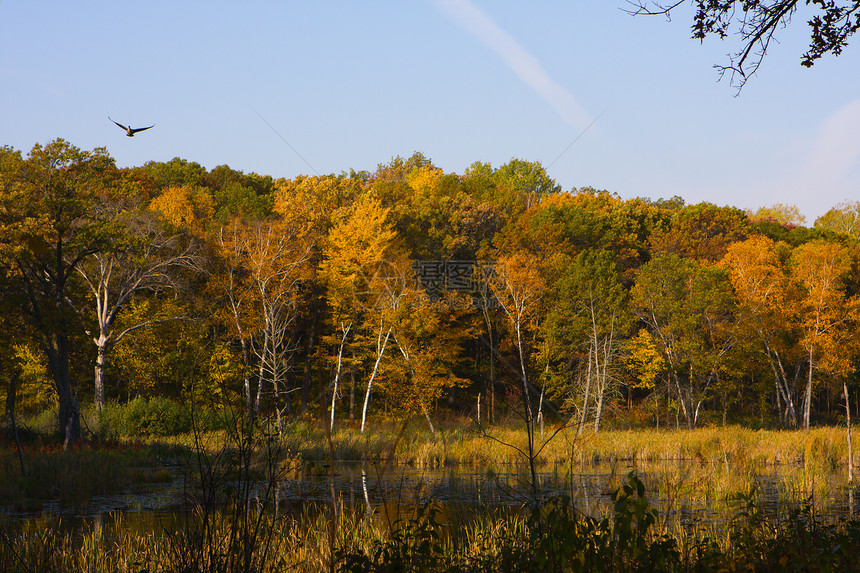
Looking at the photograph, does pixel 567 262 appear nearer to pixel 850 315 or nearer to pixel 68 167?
pixel 850 315

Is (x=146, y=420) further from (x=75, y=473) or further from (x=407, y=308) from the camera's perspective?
(x=407, y=308)

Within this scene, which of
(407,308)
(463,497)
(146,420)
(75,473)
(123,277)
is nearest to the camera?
(463,497)

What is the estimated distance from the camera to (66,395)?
22.7 metres

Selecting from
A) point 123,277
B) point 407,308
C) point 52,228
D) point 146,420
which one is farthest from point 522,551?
point 123,277

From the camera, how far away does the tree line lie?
3113 centimetres

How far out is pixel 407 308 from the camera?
3478 centimetres

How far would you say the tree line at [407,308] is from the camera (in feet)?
102

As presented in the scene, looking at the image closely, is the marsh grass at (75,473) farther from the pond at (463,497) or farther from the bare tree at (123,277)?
the bare tree at (123,277)

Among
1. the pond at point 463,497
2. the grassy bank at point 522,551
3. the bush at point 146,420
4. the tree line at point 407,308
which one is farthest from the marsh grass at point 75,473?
the grassy bank at point 522,551

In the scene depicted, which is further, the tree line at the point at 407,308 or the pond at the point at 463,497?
the tree line at the point at 407,308

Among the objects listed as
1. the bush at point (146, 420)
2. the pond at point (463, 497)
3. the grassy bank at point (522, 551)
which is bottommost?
the pond at point (463, 497)

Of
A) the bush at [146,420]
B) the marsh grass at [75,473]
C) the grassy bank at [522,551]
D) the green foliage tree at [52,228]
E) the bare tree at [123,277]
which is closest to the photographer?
the grassy bank at [522,551]

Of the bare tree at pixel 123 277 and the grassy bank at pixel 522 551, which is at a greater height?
the bare tree at pixel 123 277

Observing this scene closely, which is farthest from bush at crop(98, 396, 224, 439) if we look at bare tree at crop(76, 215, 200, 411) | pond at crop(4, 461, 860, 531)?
pond at crop(4, 461, 860, 531)
